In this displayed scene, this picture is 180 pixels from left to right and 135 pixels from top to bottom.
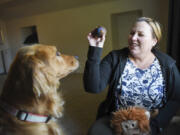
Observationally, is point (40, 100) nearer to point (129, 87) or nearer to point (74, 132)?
point (129, 87)

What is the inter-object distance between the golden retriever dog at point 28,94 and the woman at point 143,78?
33cm

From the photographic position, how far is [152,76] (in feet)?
3.57

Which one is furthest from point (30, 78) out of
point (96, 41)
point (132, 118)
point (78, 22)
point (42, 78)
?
point (78, 22)

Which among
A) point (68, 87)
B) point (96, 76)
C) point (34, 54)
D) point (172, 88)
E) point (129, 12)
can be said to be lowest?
point (68, 87)

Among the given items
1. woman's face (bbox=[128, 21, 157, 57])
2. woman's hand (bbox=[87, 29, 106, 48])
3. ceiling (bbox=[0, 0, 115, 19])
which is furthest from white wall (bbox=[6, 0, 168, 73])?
woman's hand (bbox=[87, 29, 106, 48])

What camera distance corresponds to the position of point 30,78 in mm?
725

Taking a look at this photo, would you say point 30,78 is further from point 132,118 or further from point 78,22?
point 78,22

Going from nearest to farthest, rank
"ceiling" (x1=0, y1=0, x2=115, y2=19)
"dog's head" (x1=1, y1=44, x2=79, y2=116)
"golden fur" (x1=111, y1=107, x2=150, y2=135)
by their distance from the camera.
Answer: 1. "dog's head" (x1=1, y1=44, x2=79, y2=116)
2. "golden fur" (x1=111, y1=107, x2=150, y2=135)
3. "ceiling" (x1=0, y1=0, x2=115, y2=19)

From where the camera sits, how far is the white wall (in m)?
3.09

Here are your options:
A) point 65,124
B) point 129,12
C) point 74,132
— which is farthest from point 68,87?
point 129,12

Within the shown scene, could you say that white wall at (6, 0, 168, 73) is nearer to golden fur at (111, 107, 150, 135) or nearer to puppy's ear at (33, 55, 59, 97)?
golden fur at (111, 107, 150, 135)

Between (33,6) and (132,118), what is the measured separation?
422 cm

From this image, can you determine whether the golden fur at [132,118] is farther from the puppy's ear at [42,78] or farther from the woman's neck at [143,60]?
the puppy's ear at [42,78]

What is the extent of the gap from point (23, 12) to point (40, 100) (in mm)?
4557
